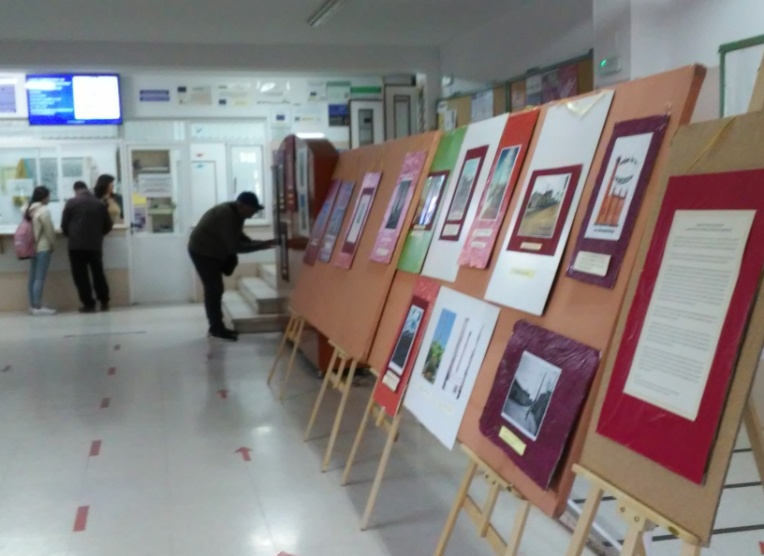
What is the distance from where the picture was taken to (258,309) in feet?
27.4

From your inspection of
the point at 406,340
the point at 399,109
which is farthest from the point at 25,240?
the point at 406,340

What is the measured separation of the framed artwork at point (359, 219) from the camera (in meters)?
4.49

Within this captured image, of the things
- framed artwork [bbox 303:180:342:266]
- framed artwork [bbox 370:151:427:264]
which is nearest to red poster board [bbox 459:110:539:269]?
framed artwork [bbox 370:151:427:264]

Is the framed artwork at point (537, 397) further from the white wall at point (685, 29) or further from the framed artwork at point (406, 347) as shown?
the white wall at point (685, 29)

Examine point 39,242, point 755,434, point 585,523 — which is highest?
point 755,434

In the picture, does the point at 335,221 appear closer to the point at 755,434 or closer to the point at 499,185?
the point at 499,185

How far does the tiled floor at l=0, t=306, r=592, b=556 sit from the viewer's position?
3.29 meters

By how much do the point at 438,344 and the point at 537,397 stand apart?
0.81 meters

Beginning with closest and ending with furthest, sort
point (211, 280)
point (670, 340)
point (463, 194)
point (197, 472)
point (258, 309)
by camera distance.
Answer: point (670, 340) → point (463, 194) → point (197, 472) → point (211, 280) → point (258, 309)

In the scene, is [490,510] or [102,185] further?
[102,185]

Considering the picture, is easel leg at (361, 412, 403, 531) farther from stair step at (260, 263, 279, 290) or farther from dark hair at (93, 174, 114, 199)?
dark hair at (93, 174, 114, 199)

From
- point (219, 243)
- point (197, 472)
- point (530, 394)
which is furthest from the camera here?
point (219, 243)

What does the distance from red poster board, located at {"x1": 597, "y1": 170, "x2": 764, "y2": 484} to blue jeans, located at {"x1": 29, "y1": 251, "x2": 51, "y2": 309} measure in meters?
9.02

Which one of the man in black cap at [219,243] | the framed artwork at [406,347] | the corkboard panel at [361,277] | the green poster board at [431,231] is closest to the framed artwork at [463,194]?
the green poster board at [431,231]
